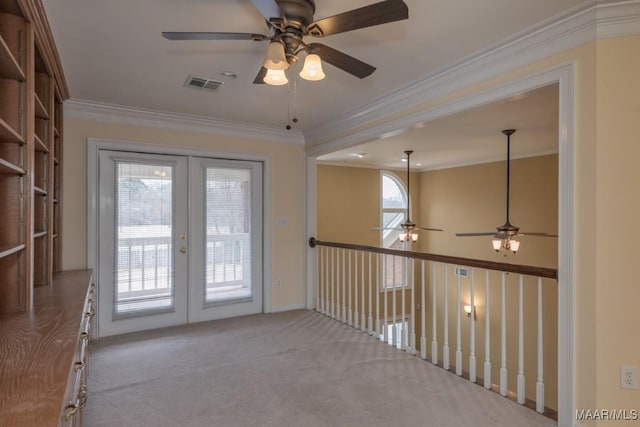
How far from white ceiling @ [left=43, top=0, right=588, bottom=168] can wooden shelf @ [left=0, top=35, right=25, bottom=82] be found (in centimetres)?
46

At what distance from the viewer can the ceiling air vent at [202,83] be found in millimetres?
2973

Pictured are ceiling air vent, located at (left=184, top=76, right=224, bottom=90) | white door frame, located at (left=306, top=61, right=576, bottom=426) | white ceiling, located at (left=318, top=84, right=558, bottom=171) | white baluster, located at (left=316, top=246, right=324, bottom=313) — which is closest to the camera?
white door frame, located at (left=306, top=61, right=576, bottom=426)

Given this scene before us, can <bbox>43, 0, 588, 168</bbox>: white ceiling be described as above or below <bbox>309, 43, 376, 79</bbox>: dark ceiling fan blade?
above

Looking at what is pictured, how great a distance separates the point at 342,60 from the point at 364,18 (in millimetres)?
376

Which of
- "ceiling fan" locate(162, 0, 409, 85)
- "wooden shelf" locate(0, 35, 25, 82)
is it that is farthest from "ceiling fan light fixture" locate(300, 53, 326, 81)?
"wooden shelf" locate(0, 35, 25, 82)

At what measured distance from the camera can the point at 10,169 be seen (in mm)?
1641

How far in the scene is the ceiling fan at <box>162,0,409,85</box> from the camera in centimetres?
151

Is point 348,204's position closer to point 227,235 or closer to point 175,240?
point 227,235

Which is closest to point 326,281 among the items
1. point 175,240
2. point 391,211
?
point 175,240

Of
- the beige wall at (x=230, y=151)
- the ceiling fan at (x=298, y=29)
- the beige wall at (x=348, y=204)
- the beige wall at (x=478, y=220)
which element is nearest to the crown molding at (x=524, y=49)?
the ceiling fan at (x=298, y=29)

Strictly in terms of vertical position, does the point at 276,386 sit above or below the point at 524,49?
below

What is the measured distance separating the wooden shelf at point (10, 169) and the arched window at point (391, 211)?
6.10 meters

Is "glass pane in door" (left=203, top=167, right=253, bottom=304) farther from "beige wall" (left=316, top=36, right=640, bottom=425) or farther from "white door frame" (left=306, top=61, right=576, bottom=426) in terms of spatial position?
"beige wall" (left=316, top=36, right=640, bottom=425)

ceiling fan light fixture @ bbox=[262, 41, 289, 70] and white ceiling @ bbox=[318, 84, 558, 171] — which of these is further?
white ceiling @ bbox=[318, 84, 558, 171]
